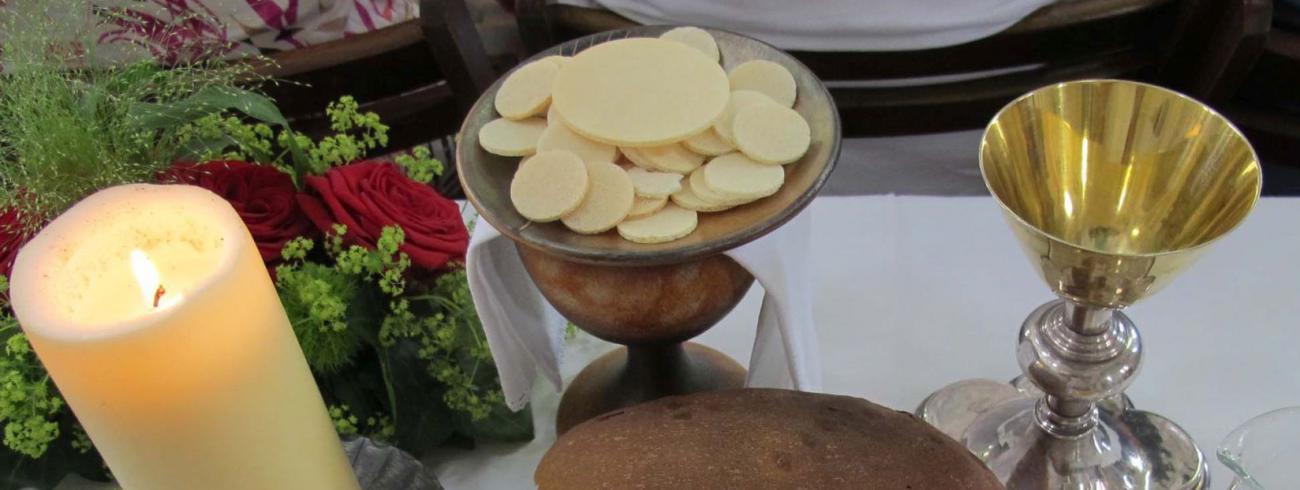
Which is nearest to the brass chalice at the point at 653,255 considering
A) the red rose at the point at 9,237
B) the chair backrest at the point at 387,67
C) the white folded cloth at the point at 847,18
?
the red rose at the point at 9,237

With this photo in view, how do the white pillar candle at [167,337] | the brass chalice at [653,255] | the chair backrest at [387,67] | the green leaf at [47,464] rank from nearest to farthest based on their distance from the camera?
the white pillar candle at [167,337]
the brass chalice at [653,255]
the green leaf at [47,464]
the chair backrest at [387,67]

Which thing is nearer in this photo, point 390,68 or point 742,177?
point 742,177

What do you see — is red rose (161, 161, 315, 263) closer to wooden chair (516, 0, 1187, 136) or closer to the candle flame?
the candle flame

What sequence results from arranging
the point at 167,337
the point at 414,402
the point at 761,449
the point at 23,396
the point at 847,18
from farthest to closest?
the point at 847,18, the point at 414,402, the point at 23,396, the point at 761,449, the point at 167,337

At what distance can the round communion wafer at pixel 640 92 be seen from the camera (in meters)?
0.50

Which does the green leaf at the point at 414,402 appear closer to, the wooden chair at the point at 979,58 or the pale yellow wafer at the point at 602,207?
the pale yellow wafer at the point at 602,207

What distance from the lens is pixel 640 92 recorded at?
0.52 meters

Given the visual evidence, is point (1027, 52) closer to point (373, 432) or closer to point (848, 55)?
point (848, 55)

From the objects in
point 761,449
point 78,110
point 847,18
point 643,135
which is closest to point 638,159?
point 643,135

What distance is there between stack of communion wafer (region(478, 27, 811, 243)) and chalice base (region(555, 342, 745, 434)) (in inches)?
6.2

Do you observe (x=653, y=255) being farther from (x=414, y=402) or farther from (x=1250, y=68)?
(x=1250, y=68)

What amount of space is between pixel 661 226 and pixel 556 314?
21cm

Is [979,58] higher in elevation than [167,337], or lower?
lower

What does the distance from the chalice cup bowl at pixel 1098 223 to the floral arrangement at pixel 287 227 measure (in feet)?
0.97
